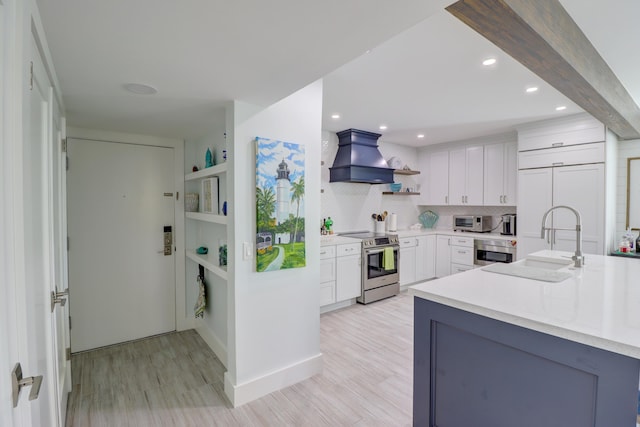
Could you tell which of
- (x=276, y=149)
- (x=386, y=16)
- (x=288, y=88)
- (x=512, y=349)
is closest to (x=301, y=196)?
(x=276, y=149)

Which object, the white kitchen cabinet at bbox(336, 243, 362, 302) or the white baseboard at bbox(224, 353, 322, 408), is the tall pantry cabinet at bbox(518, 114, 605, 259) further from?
the white baseboard at bbox(224, 353, 322, 408)

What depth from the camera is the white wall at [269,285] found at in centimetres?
217

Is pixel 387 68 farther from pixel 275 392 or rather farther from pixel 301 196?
pixel 275 392

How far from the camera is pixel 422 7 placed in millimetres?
1107

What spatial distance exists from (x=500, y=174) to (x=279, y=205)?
13.4 feet

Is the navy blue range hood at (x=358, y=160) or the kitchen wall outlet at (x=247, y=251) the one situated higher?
the navy blue range hood at (x=358, y=160)

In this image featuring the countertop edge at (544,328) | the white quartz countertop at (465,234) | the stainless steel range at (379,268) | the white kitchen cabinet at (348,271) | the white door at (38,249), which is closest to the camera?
the white door at (38,249)

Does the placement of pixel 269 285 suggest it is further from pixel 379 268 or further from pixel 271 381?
pixel 379 268

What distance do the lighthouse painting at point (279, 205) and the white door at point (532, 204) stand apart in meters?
3.49

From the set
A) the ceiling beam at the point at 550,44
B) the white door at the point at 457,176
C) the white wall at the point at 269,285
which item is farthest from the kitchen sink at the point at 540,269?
the white door at the point at 457,176

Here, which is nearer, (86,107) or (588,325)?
(588,325)

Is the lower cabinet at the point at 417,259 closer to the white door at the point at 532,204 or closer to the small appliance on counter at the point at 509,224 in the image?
the small appliance on counter at the point at 509,224

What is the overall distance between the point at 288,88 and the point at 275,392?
220 cm

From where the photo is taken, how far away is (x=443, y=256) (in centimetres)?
522
